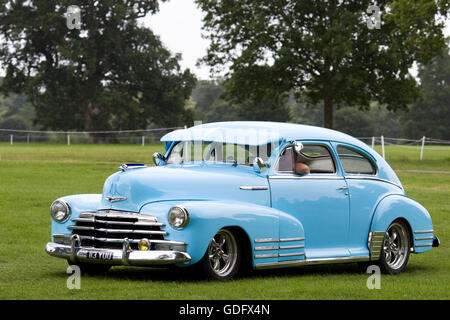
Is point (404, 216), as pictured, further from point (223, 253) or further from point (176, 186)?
point (176, 186)

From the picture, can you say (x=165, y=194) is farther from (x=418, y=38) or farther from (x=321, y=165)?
(x=418, y=38)

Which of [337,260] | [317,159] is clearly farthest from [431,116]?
[337,260]

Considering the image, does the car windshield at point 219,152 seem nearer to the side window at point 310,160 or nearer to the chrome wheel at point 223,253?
the side window at point 310,160

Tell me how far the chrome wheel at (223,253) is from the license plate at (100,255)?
1.05m

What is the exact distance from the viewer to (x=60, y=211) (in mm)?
9953

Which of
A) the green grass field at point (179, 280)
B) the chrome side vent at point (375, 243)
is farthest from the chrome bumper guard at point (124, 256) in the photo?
the chrome side vent at point (375, 243)

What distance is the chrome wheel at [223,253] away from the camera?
9258 millimetres

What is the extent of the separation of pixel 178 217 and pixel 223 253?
769 mm

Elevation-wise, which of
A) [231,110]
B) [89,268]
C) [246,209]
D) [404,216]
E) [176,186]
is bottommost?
[89,268]

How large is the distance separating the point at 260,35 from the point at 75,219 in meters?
40.4

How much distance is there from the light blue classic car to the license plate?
0.05ft

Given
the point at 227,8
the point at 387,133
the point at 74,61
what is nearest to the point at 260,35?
the point at 227,8

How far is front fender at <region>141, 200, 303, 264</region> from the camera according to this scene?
8.91 metres

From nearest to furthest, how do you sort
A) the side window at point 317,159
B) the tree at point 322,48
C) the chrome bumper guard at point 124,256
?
the chrome bumper guard at point 124,256 → the side window at point 317,159 → the tree at point 322,48
